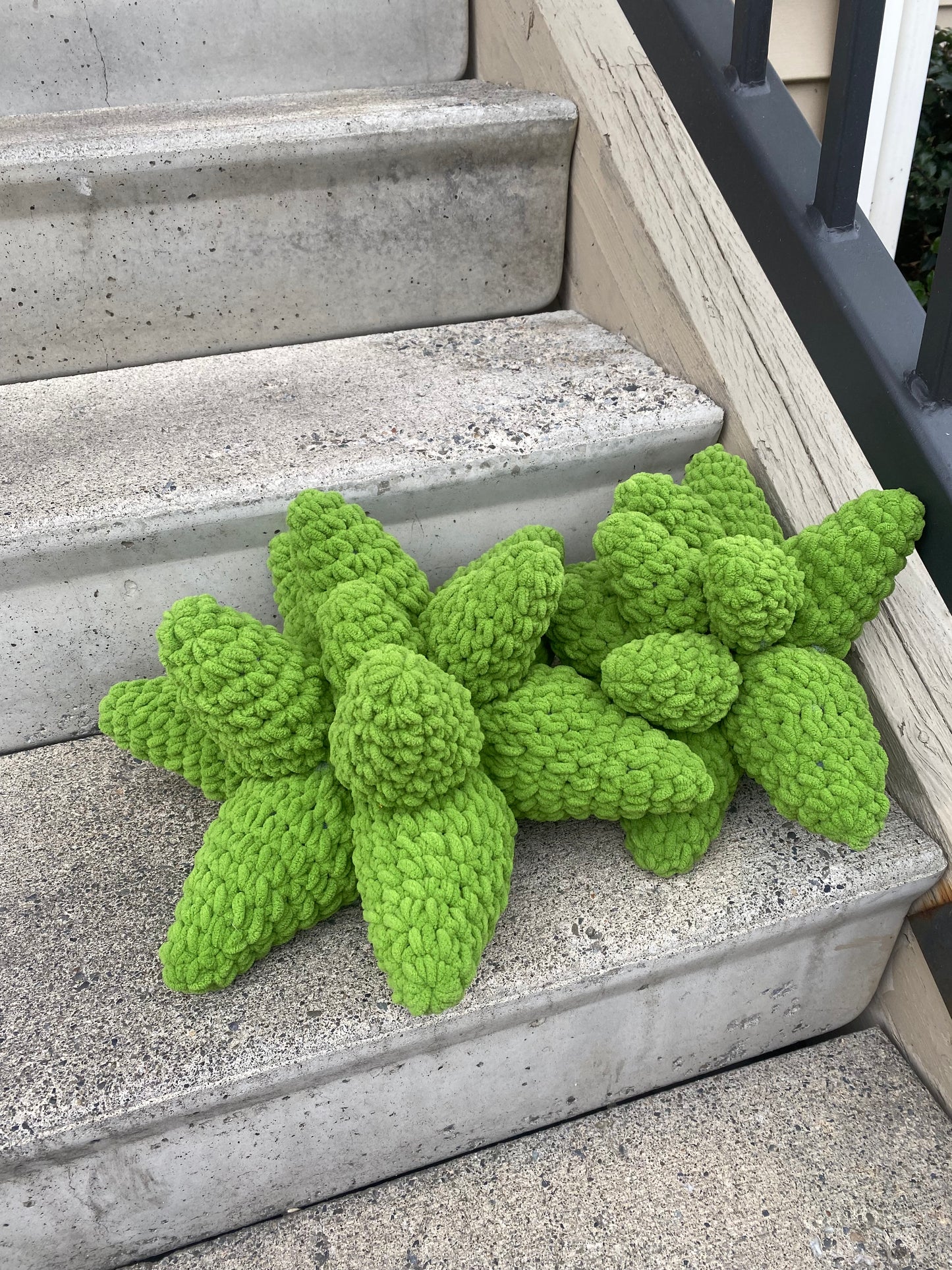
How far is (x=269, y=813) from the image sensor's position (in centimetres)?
78

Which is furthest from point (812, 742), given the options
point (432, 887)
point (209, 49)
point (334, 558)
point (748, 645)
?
point (209, 49)

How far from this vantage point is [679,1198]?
2.71 ft

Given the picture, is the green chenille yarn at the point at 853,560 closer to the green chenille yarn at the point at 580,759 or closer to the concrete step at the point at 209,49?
the green chenille yarn at the point at 580,759

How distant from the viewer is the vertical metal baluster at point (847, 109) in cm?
82

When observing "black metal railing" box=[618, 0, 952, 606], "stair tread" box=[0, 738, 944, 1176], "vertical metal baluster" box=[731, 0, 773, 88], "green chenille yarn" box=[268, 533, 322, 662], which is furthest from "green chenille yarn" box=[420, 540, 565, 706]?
"vertical metal baluster" box=[731, 0, 773, 88]

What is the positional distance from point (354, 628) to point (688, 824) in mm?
349

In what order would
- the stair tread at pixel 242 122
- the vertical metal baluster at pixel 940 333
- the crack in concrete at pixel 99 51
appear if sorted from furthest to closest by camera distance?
the crack in concrete at pixel 99 51
the stair tread at pixel 242 122
the vertical metal baluster at pixel 940 333

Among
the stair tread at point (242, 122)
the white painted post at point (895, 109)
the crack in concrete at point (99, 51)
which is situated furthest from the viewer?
the white painted post at point (895, 109)

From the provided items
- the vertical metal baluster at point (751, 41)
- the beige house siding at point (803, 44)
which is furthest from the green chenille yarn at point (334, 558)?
the beige house siding at point (803, 44)

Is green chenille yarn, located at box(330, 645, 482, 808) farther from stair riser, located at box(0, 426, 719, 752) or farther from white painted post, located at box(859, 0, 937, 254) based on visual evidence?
white painted post, located at box(859, 0, 937, 254)

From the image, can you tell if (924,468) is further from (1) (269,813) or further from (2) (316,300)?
(2) (316,300)

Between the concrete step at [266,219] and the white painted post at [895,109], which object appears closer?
the concrete step at [266,219]

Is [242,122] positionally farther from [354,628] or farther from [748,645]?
[748,645]

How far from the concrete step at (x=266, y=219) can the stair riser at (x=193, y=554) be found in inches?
15.4
